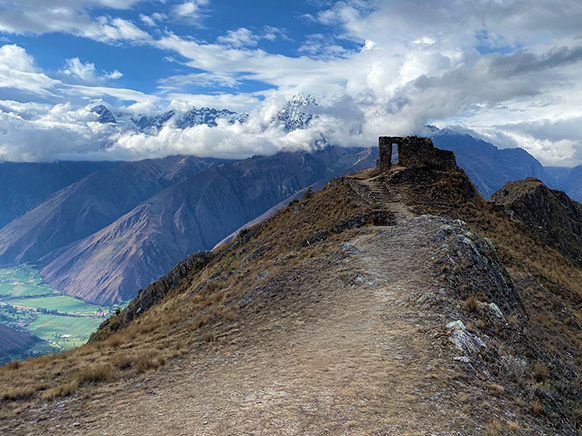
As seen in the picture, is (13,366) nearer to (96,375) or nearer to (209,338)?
(96,375)

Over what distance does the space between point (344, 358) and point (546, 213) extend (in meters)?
81.7

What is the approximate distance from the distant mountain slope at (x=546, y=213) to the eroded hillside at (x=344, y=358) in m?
47.9

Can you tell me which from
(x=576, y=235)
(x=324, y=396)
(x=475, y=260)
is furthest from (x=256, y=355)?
(x=576, y=235)

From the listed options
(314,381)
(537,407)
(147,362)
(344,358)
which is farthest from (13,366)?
(537,407)

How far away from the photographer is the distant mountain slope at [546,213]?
215 ft

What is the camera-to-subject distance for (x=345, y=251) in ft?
76.6

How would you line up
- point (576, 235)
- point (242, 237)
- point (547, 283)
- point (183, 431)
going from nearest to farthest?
point (183, 431) < point (547, 283) < point (242, 237) < point (576, 235)

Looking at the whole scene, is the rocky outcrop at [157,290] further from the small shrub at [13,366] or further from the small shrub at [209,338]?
the small shrub at [209,338]

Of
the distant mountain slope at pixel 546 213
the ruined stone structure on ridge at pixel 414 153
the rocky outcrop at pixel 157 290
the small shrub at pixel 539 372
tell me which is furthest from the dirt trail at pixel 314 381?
the distant mountain slope at pixel 546 213

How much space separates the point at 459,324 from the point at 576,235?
257ft

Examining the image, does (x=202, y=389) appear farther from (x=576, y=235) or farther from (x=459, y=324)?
(x=576, y=235)

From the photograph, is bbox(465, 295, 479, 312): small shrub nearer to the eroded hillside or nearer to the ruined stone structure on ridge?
the eroded hillside

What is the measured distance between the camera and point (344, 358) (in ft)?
39.6

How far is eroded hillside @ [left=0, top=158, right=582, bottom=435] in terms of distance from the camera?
9312 mm
